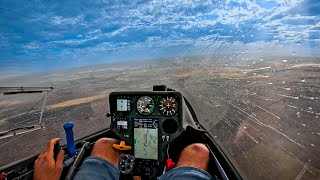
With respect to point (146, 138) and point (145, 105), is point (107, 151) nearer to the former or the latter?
point (146, 138)

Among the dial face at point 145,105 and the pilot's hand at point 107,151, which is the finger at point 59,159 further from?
the dial face at point 145,105

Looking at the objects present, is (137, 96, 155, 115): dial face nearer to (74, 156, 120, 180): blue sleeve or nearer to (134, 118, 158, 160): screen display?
(134, 118, 158, 160): screen display

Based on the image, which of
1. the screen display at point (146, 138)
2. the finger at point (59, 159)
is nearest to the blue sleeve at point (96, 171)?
the finger at point (59, 159)

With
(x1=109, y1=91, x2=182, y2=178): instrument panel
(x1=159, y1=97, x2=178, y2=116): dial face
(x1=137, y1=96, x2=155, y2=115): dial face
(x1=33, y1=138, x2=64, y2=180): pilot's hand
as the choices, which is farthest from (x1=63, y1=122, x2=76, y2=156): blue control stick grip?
(x1=159, y1=97, x2=178, y2=116): dial face

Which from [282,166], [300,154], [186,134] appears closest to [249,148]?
[282,166]

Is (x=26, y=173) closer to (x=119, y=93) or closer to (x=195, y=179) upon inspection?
(x=119, y=93)

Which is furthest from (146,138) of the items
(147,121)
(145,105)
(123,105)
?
(123,105)

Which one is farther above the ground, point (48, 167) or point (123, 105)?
point (123, 105)
